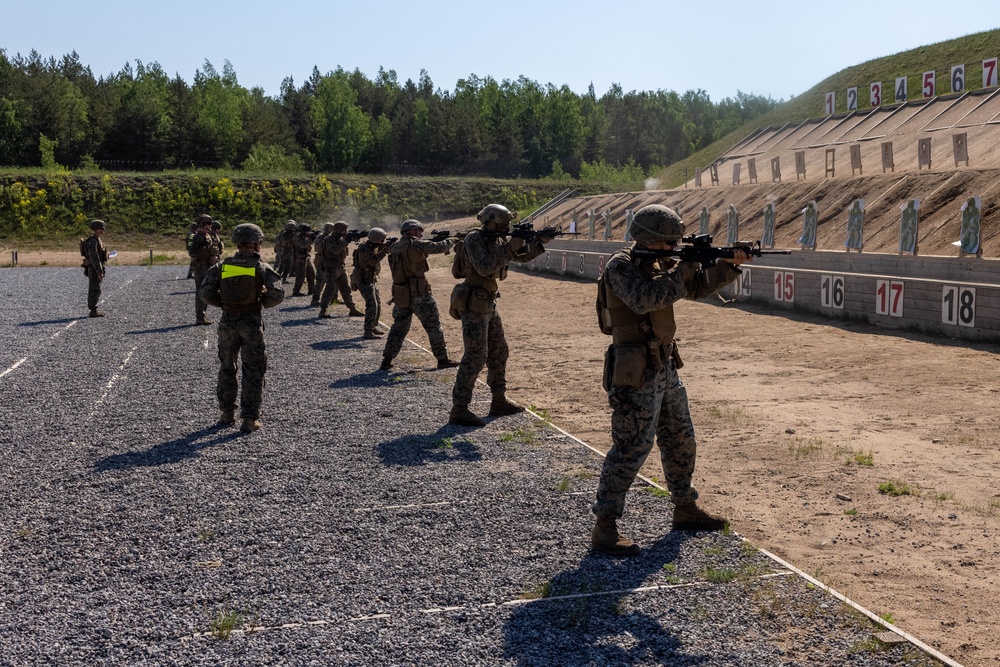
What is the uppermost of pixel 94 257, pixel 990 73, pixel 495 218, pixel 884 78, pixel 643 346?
pixel 884 78

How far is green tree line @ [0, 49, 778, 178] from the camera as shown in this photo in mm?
75062

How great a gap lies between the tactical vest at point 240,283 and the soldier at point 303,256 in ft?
47.4

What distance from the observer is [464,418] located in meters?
9.68

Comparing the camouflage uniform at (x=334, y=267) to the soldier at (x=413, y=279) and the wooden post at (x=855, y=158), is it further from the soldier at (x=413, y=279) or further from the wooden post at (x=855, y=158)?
the wooden post at (x=855, y=158)

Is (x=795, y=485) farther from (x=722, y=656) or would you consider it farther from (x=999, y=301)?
(x=999, y=301)

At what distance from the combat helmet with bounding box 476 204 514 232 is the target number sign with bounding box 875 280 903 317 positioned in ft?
29.4

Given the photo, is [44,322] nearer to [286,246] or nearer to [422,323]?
[286,246]

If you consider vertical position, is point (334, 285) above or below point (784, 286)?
above

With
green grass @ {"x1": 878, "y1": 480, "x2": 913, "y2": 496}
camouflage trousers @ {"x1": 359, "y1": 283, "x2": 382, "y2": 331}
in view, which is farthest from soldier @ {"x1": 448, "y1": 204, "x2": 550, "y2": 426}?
camouflage trousers @ {"x1": 359, "y1": 283, "x2": 382, "y2": 331}

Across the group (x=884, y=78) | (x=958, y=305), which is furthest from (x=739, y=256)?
(x=884, y=78)

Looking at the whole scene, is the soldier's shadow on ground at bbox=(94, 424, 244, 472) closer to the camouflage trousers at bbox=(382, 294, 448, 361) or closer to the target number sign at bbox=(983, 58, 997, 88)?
the camouflage trousers at bbox=(382, 294, 448, 361)

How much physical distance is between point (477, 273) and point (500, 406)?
4.99ft

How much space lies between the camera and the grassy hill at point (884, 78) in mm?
47219

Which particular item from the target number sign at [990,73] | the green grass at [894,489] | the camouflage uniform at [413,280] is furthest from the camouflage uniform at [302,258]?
the target number sign at [990,73]
